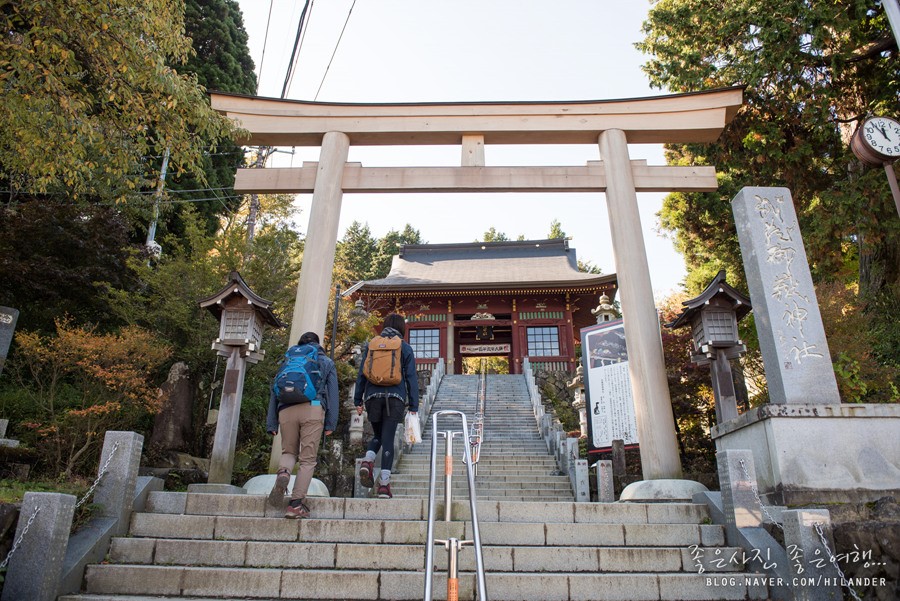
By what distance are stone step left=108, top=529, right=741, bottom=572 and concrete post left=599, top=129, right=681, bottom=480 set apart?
2460mm

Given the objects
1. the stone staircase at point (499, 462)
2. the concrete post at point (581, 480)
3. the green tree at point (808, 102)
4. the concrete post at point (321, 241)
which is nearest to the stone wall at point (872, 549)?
the stone staircase at point (499, 462)

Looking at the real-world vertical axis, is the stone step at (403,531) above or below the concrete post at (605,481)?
below

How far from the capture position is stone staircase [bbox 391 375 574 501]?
344 inches

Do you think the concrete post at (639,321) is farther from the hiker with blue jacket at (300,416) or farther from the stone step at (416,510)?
the hiker with blue jacket at (300,416)

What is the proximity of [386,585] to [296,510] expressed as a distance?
105cm

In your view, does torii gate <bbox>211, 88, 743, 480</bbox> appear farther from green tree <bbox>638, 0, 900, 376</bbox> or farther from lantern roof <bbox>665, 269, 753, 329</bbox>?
green tree <bbox>638, 0, 900, 376</bbox>

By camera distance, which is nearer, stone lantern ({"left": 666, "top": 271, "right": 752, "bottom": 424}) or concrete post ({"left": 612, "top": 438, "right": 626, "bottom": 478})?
stone lantern ({"left": 666, "top": 271, "right": 752, "bottom": 424})

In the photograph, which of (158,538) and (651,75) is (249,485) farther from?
(651,75)

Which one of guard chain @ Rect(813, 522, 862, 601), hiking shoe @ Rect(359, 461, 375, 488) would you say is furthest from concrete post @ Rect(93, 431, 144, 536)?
guard chain @ Rect(813, 522, 862, 601)

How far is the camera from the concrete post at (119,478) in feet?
13.3

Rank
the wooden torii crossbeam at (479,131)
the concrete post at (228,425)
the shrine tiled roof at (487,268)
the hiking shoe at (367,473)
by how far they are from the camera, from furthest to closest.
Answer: the shrine tiled roof at (487,268)
the wooden torii crossbeam at (479,131)
the concrete post at (228,425)
the hiking shoe at (367,473)

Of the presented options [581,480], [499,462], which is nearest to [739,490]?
[581,480]

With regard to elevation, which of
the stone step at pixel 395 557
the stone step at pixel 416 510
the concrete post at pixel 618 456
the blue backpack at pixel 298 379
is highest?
the blue backpack at pixel 298 379

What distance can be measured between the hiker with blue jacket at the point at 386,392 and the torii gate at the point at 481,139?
2437mm
